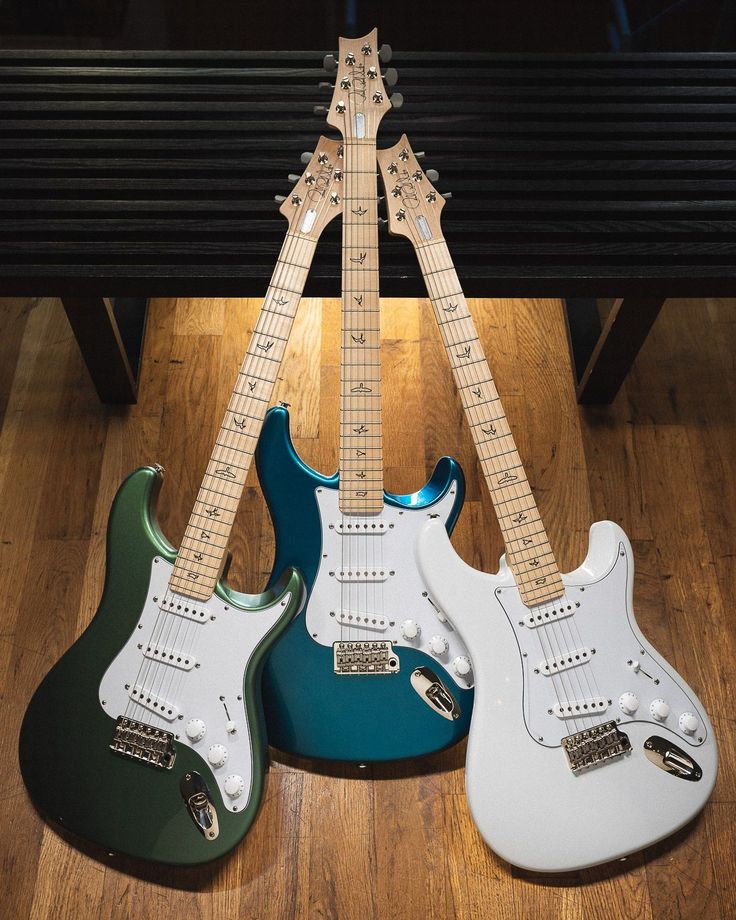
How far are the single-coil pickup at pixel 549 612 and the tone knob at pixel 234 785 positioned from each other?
1.79 ft

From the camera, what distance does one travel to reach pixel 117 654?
160cm

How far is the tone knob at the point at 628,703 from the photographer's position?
1582 millimetres

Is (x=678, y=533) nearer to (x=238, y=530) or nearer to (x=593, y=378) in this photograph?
(x=593, y=378)

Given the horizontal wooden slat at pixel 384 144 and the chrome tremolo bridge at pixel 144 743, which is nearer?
the chrome tremolo bridge at pixel 144 743

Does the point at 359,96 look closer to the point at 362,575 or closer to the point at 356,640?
the point at 362,575

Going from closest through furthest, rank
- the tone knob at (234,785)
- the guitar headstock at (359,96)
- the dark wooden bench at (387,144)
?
1. the tone knob at (234,785)
2. the guitar headstock at (359,96)
3. the dark wooden bench at (387,144)

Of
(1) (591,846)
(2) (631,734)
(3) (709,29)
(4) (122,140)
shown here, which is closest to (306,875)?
(1) (591,846)

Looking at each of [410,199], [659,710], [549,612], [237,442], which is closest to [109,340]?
[237,442]

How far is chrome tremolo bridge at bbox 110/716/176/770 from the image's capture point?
155 cm

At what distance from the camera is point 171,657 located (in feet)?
5.22

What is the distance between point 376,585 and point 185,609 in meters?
0.33

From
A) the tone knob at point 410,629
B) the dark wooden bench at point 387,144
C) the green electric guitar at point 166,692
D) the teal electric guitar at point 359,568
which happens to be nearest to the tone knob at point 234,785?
the green electric guitar at point 166,692

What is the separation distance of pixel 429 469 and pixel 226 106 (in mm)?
892

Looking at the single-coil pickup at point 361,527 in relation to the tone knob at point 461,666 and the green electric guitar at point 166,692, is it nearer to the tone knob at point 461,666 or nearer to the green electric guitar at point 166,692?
the green electric guitar at point 166,692
